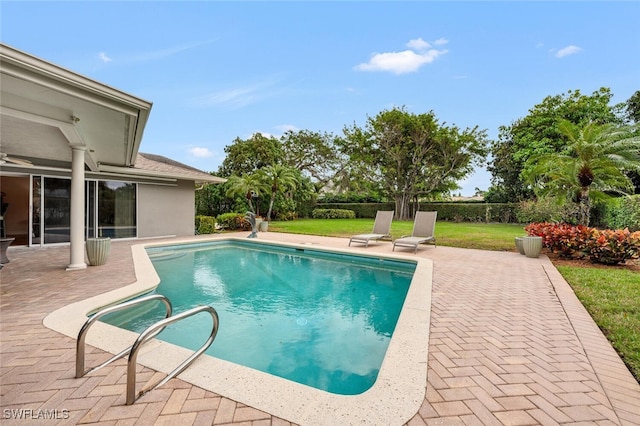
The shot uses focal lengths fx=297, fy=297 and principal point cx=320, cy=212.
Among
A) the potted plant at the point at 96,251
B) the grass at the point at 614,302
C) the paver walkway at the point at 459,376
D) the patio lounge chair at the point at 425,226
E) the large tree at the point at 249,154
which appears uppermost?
the large tree at the point at 249,154

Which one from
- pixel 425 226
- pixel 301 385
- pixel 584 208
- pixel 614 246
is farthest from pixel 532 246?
pixel 301 385

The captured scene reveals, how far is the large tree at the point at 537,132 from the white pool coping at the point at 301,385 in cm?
2009

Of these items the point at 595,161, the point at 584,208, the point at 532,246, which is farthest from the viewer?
the point at 584,208

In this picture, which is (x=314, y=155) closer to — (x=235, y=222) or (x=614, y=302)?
(x=235, y=222)

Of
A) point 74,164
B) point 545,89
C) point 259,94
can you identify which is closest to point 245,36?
point 259,94

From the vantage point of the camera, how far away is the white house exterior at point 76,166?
13.9 ft

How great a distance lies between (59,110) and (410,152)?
26211 mm

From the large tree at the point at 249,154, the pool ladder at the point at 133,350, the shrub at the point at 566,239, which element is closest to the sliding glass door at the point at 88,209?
the pool ladder at the point at 133,350

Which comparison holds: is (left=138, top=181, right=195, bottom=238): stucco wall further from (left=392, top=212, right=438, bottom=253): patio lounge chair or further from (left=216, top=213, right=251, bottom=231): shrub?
(left=392, top=212, right=438, bottom=253): patio lounge chair

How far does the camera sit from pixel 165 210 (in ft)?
49.0

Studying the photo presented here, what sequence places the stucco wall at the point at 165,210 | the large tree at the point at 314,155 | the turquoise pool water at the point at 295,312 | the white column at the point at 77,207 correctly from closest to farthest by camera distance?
the turquoise pool water at the point at 295,312 < the white column at the point at 77,207 < the stucco wall at the point at 165,210 < the large tree at the point at 314,155

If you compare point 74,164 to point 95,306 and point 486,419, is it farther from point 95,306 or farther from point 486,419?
point 486,419

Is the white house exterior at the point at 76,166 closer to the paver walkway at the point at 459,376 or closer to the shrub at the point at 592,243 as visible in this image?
the paver walkway at the point at 459,376

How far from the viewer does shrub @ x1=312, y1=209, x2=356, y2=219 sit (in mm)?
29750
